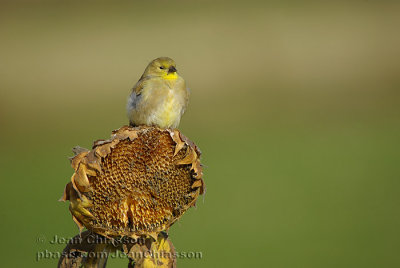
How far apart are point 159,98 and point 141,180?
4.40 ft

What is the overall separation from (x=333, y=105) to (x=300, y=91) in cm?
60

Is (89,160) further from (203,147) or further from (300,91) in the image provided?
(300,91)

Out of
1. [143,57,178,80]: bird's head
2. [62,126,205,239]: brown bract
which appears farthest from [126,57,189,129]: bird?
Answer: [62,126,205,239]: brown bract

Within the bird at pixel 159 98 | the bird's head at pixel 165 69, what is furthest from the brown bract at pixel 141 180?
the bird's head at pixel 165 69

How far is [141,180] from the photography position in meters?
2.44

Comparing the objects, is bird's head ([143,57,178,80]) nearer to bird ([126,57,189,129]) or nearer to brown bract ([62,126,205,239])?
bird ([126,57,189,129])

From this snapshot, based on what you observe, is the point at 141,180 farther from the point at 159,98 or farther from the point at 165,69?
the point at 165,69

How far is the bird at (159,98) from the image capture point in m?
3.67

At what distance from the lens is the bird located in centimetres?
367

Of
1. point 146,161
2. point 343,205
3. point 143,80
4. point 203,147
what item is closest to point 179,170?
point 146,161

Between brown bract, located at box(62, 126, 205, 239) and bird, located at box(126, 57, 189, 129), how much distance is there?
3.60 ft

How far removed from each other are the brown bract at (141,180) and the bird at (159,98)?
3.60ft

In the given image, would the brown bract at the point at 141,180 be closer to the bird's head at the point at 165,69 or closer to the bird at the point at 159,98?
the bird at the point at 159,98

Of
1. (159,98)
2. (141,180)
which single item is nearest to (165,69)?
(159,98)
